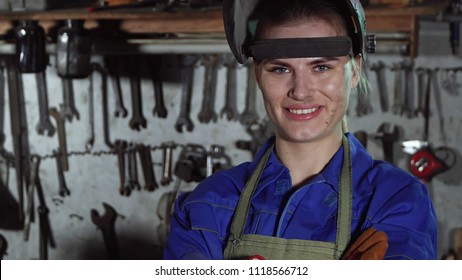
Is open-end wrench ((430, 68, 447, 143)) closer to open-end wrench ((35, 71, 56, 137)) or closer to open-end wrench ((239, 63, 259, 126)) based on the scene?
open-end wrench ((239, 63, 259, 126))

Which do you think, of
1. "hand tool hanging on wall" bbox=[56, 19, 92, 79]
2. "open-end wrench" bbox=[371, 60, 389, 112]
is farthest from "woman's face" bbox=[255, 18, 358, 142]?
"open-end wrench" bbox=[371, 60, 389, 112]

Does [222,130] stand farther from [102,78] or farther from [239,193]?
[239,193]

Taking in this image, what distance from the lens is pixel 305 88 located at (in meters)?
1.15

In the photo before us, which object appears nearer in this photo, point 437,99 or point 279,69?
point 279,69

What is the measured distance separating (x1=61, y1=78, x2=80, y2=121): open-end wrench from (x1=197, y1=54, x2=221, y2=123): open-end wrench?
455 mm

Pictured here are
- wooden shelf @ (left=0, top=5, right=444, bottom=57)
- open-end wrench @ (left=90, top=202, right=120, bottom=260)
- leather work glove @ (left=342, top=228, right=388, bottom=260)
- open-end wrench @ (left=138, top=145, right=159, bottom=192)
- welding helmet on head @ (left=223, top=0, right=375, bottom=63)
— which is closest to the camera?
leather work glove @ (left=342, top=228, right=388, bottom=260)

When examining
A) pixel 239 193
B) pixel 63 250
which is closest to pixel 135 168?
pixel 63 250

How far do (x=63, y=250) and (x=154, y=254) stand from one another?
36 centimetres

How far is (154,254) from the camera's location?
283 centimetres

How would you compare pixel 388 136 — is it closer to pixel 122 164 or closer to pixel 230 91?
pixel 230 91

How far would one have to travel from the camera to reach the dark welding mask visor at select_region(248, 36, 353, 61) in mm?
1144

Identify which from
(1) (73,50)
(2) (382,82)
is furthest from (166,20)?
(2) (382,82)

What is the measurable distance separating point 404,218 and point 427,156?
1467 mm

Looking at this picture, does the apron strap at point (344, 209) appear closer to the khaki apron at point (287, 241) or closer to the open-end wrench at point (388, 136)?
the khaki apron at point (287, 241)
